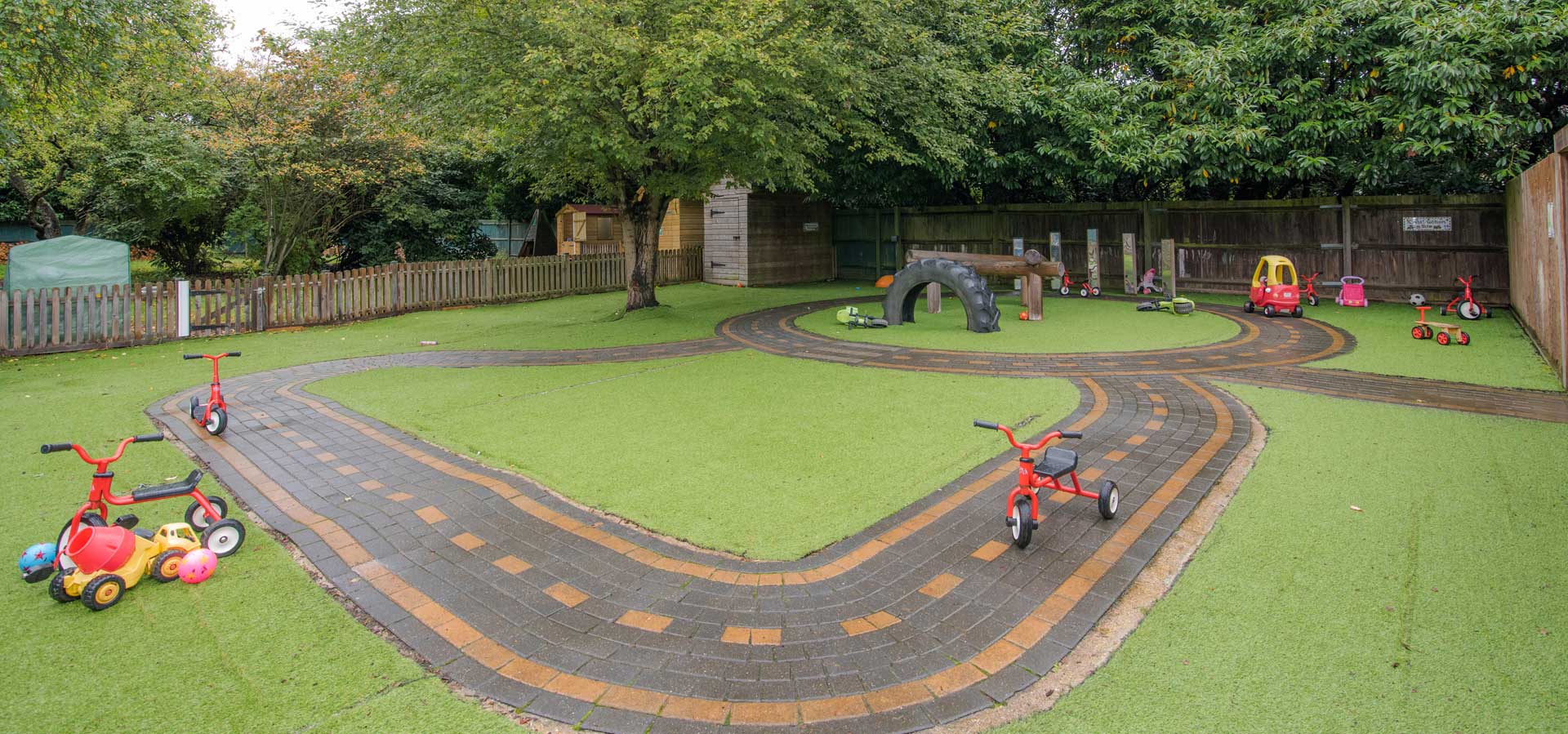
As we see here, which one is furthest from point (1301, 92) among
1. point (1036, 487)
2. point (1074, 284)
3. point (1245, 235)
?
point (1036, 487)

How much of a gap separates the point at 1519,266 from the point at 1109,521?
12275 mm

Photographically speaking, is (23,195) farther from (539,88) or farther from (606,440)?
(606,440)

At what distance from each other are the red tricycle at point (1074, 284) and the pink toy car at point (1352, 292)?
15.2 feet

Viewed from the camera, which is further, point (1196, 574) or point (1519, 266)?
point (1519, 266)

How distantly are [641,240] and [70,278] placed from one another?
9.66 m

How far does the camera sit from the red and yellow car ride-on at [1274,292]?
Result: 45.4ft

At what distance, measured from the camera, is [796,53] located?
12156 millimetres

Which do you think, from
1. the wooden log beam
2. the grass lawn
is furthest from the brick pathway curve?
the wooden log beam

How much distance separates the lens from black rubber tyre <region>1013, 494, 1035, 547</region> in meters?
4.27

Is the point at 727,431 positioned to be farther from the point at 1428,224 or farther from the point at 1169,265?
the point at 1428,224

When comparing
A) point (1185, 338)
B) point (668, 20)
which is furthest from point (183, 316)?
point (1185, 338)

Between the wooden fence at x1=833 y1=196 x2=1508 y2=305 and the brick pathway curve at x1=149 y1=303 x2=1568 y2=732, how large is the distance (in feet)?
34.4

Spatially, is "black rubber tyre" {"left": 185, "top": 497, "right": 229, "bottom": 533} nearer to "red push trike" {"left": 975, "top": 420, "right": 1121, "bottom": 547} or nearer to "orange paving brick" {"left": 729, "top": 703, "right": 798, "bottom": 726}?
"orange paving brick" {"left": 729, "top": 703, "right": 798, "bottom": 726}

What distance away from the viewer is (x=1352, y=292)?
1533 centimetres
